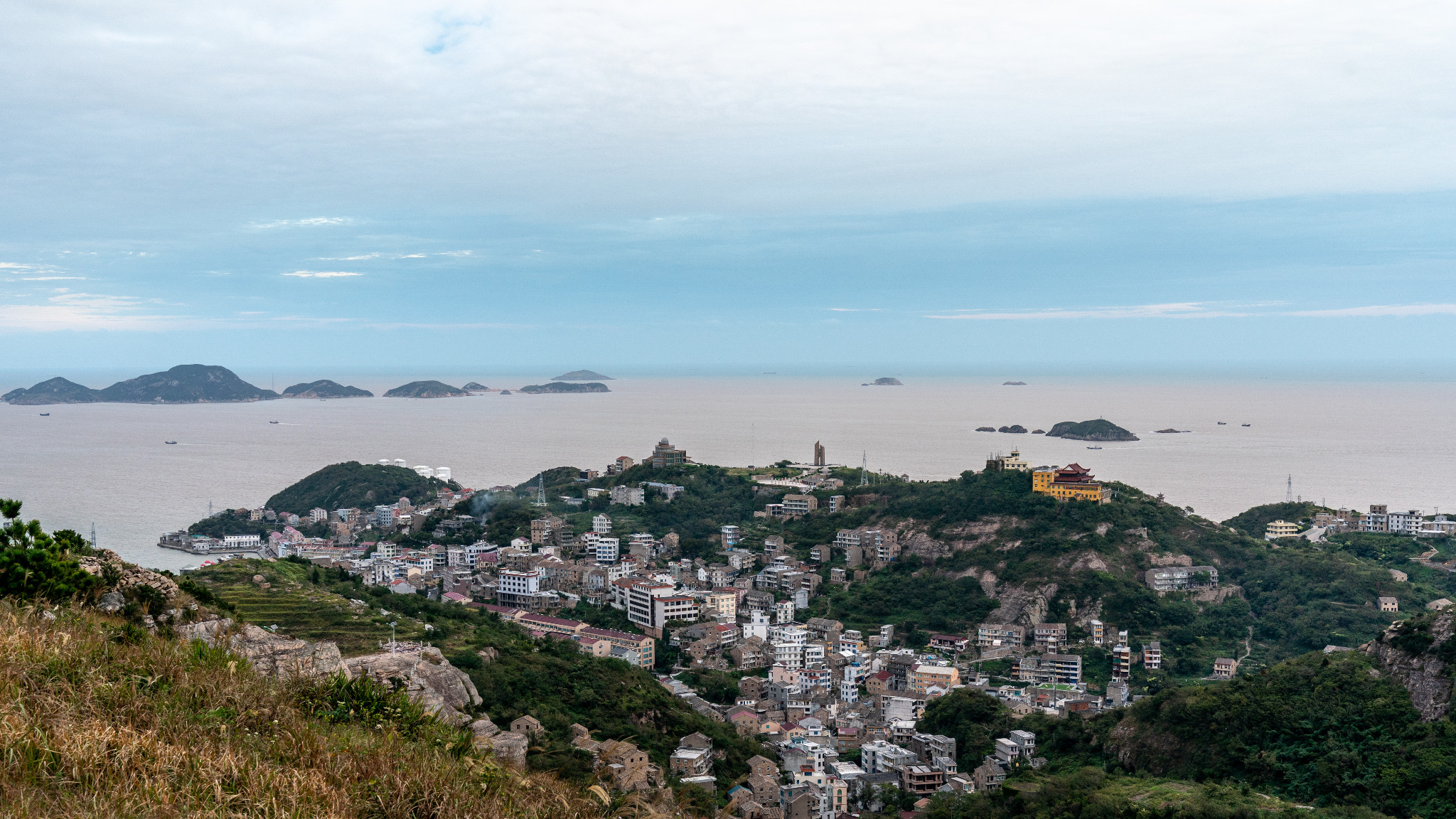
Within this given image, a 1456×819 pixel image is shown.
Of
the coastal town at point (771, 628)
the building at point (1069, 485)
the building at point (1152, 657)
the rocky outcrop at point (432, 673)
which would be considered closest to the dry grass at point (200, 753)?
the coastal town at point (771, 628)

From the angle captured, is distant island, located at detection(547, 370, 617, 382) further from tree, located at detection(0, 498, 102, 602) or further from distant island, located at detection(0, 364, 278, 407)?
tree, located at detection(0, 498, 102, 602)

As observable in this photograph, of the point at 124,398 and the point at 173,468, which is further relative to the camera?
the point at 124,398

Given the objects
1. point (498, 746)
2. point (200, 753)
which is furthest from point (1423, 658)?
point (200, 753)

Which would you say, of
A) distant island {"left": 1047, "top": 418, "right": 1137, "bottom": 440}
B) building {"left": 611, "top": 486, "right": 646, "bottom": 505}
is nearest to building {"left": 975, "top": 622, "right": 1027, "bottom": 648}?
building {"left": 611, "top": 486, "right": 646, "bottom": 505}

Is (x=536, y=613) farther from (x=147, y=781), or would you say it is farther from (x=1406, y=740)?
(x=147, y=781)

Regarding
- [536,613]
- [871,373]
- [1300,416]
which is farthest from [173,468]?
[871,373]

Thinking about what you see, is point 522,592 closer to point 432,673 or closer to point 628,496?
point 628,496
